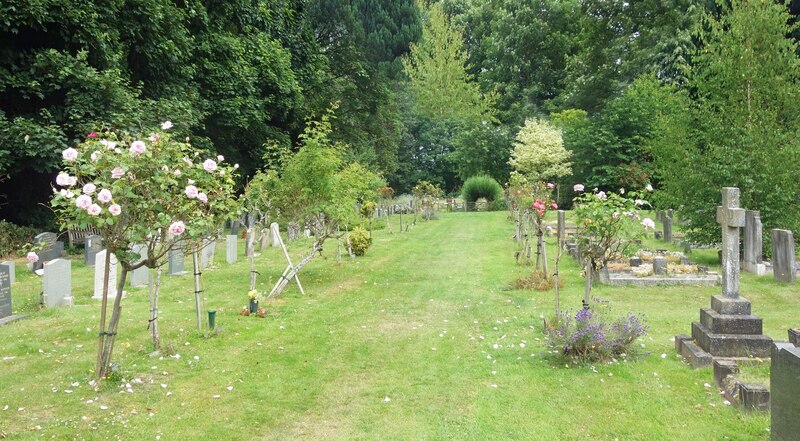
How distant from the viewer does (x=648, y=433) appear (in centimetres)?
564

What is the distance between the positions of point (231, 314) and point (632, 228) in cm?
709

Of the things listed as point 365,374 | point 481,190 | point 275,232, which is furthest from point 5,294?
point 481,190

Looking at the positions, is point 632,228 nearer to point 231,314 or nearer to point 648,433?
point 648,433

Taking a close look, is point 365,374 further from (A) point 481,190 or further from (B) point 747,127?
(A) point 481,190

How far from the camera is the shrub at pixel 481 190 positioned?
45000mm

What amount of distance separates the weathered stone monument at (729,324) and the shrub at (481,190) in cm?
3683

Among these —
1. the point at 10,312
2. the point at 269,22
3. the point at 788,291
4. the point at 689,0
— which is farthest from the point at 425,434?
the point at 689,0

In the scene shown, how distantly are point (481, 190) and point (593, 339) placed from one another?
124ft

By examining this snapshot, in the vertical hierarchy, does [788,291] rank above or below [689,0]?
A: below

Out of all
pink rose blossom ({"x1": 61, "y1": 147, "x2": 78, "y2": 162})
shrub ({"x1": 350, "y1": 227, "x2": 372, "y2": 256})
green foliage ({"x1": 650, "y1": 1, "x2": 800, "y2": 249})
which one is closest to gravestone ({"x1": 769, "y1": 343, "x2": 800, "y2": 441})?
pink rose blossom ({"x1": 61, "y1": 147, "x2": 78, "y2": 162})

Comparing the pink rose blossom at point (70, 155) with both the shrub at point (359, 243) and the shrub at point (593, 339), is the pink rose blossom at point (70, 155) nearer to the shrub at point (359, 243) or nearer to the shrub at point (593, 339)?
the shrub at point (593, 339)

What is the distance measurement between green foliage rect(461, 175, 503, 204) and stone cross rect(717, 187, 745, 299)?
3673 cm

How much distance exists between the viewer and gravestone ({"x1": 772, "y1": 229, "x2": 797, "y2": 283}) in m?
13.2

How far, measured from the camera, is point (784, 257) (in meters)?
13.4
